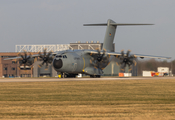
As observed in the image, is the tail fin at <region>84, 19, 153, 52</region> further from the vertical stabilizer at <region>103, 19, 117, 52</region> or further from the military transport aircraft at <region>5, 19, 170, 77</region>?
the military transport aircraft at <region>5, 19, 170, 77</region>

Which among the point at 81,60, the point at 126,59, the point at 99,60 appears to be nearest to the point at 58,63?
the point at 81,60

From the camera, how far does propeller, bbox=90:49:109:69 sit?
49.4 metres

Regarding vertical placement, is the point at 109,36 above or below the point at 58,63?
above

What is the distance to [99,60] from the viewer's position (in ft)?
163

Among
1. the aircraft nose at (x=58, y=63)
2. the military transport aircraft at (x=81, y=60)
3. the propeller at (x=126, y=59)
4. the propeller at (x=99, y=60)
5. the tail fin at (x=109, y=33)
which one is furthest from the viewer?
the tail fin at (x=109, y=33)

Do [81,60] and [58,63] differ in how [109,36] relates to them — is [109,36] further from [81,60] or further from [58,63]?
[58,63]

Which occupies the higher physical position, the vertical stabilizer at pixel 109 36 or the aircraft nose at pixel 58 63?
the vertical stabilizer at pixel 109 36

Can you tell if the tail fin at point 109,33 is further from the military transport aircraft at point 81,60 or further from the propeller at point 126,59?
the propeller at point 126,59

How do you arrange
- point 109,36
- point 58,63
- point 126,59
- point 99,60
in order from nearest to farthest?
point 58,63, point 126,59, point 99,60, point 109,36

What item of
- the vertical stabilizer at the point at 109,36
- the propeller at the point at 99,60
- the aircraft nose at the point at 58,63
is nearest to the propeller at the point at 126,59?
the propeller at the point at 99,60

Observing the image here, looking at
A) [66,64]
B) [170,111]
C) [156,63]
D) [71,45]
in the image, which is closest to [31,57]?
[66,64]

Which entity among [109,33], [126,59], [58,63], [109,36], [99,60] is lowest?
[58,63]

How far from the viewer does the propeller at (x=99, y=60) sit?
162 feet

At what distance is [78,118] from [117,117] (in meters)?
1.41
